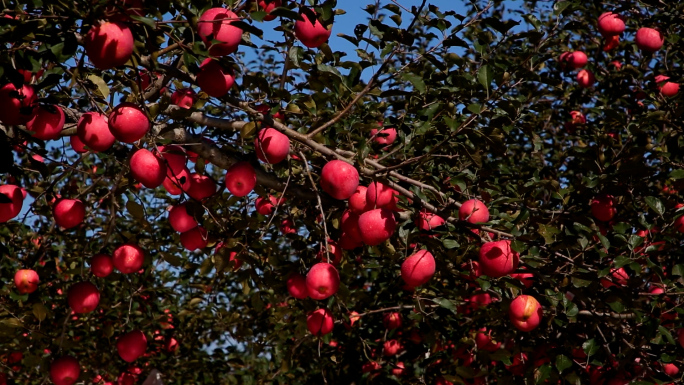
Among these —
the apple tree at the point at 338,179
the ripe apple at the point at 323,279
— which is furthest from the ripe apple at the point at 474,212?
the ripe apple at the point at 323,279

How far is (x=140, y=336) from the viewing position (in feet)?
12.5

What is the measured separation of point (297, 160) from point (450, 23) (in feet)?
3.64

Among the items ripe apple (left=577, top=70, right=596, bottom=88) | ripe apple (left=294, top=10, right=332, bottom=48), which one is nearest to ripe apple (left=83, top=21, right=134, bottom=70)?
ripe apple (left=294, top=10, right=332, bottom=48)

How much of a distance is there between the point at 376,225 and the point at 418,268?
0.92 feet

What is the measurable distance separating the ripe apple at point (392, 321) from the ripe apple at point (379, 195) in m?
1.85

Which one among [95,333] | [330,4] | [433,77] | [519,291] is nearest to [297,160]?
[433,77]

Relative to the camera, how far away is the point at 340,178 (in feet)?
8.08

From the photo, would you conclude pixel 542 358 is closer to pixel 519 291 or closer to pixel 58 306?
pixel 519 291

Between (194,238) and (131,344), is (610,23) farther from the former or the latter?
(131,344)

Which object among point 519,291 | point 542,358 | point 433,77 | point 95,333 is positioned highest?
point 433,77

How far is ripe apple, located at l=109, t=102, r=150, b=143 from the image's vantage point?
2.21m

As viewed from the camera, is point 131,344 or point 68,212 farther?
point 131,344

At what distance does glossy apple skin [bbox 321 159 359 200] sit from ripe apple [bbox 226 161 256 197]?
36cm

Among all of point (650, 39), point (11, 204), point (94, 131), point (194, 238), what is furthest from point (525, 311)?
point (650, 39)
